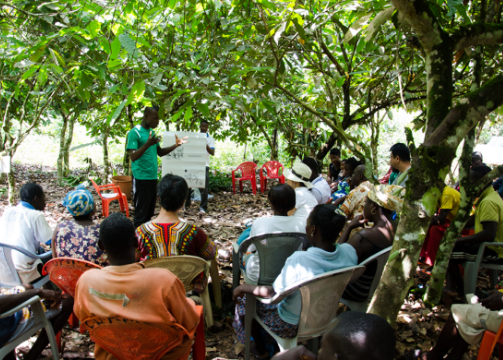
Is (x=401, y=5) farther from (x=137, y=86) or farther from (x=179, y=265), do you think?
(x=179, y=265)

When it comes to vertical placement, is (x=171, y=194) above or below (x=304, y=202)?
above

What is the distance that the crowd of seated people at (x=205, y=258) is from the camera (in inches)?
65.1

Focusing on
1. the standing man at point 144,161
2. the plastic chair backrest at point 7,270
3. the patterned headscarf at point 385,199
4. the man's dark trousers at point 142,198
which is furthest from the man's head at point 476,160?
the plastic chair backrest at point 7,270

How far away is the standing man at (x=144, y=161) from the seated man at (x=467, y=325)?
368 cm

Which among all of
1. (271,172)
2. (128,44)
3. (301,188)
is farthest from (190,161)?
(128,44)

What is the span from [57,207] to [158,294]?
6.47m

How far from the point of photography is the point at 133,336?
1.71 meters

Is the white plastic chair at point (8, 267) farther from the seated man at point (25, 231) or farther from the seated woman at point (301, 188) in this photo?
the seated woman at point (301, 188)

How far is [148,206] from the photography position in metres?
4.71

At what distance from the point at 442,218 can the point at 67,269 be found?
149 inches

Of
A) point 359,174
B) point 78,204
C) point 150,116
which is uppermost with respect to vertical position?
point 150,116

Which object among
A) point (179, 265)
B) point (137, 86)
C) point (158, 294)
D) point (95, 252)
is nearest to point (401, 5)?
point (137, 86)

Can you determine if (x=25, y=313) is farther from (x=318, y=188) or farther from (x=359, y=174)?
(x=359, y=174)

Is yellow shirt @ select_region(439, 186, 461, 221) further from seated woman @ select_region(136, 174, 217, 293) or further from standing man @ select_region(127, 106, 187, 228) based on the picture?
standing man @ select_region(127, 106, 187, 228)
